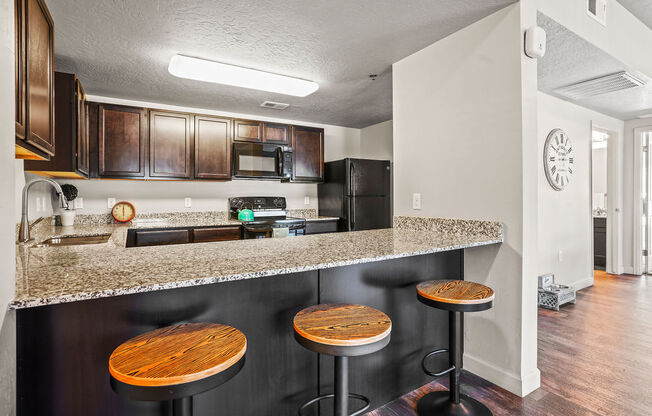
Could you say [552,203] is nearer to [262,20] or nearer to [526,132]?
[526,132]

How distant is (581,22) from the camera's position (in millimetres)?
2172

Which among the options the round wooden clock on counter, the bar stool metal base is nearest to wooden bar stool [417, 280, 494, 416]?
the bar stool metal base

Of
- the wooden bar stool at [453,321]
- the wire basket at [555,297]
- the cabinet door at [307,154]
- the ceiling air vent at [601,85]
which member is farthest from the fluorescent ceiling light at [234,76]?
the wire basket at [555,297]

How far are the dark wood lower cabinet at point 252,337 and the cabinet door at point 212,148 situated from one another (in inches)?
110

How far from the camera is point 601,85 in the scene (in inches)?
120

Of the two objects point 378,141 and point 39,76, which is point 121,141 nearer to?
point 39,76

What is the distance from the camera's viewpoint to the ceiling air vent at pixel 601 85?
286cm

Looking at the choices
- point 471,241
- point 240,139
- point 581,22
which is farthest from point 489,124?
point 240,139

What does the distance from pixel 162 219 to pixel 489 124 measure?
3.62 metres

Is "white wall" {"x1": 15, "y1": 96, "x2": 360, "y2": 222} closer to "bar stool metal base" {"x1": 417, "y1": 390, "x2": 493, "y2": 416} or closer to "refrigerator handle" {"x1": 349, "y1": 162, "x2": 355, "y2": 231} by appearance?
"refrigerator handle" {"x1": 349, "y1": 162, "x2": 355, "y2": 231}

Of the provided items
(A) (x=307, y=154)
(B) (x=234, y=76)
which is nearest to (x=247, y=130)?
(A) (x=307, y=154)

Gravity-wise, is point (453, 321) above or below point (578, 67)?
below

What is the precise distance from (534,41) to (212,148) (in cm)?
329

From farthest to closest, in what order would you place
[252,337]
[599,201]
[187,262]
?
[599,201], [252,337], [187,262]
